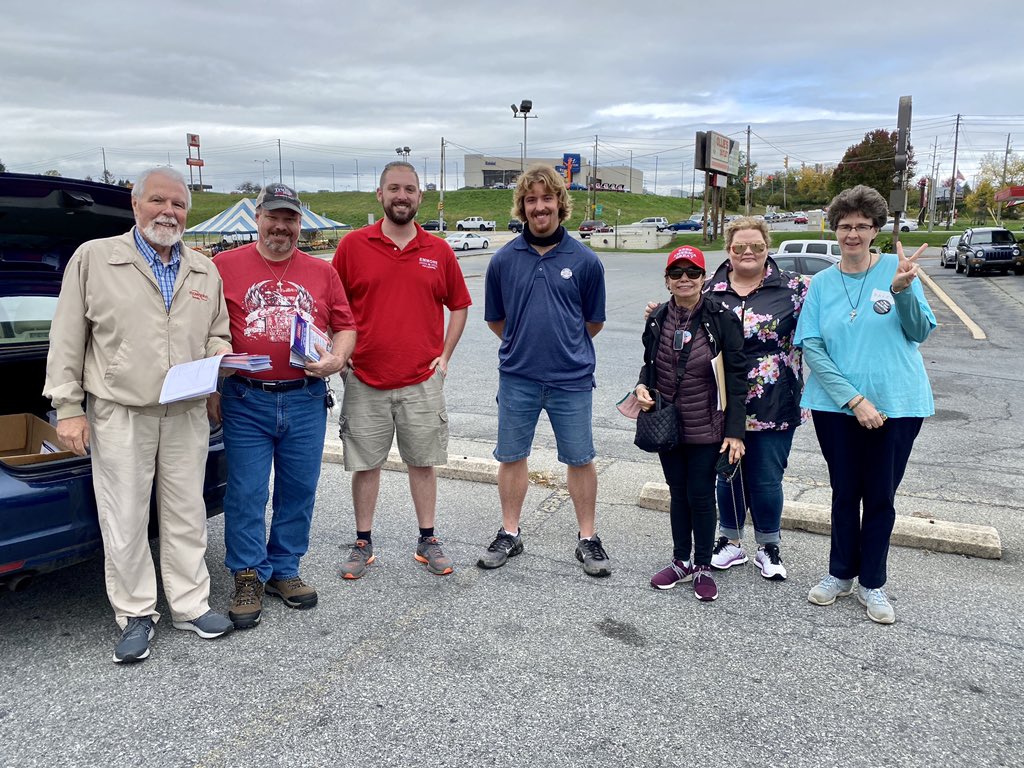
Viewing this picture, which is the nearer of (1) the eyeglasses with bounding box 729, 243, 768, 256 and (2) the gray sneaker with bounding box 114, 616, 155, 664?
(2) the gray sneaker with bounding box 114, 616, 155, 664

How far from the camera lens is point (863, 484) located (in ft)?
11.8

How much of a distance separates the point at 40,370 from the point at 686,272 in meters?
3.65

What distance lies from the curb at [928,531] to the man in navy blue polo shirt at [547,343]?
131cm

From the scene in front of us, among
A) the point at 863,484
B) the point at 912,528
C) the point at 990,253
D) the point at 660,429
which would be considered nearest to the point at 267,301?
the point at 660,429

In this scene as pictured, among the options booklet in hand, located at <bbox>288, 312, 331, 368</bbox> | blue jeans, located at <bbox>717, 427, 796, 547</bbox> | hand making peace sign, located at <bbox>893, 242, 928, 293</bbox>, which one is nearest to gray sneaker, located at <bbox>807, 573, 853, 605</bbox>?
blue jeans, located at <bbox>717, 427, 796, 547</bbox>

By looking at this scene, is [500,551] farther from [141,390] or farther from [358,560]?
[141,390]

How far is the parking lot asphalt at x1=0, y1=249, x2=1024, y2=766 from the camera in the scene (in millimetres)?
2613

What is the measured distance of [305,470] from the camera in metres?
3.77

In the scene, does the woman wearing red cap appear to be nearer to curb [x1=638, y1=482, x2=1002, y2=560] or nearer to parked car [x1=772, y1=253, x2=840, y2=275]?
curb [x1=638, y1=482, x2=1002, y2=560]

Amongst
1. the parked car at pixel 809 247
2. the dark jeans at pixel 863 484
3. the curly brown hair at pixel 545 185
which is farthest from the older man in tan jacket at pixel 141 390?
the parked car at pixel 809 247

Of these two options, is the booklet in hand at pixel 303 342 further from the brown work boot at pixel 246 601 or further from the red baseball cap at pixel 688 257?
the red baseball cap at pixel 688 257

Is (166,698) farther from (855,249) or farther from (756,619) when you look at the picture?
(855,249)

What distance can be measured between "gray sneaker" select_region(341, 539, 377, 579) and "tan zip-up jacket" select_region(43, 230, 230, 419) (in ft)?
4.39

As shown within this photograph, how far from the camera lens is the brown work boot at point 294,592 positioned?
12.1 feet
